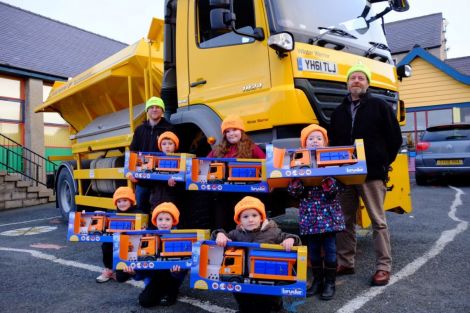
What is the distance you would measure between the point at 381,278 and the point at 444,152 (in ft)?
26.9

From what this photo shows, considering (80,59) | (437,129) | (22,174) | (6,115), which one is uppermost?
(80,59)

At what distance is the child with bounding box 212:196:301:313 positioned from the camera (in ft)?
8.57

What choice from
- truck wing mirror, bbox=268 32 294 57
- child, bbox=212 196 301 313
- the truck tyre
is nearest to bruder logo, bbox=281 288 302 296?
child, bbox=212 196 301 313

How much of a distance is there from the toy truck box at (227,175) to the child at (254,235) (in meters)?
0.49

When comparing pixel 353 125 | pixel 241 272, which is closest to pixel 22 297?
pixel 241 272

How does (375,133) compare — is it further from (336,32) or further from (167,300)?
(167,300)

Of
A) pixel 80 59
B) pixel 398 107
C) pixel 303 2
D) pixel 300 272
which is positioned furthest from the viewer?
pixel 80 59

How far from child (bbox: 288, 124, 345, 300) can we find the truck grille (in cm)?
41

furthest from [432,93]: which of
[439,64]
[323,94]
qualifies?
[323,94]

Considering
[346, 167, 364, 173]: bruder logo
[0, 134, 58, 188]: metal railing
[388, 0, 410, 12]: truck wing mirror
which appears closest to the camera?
[346, 167, 364, 173]: bruder logo

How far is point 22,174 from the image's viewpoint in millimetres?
12758

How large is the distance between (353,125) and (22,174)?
40.2 ft

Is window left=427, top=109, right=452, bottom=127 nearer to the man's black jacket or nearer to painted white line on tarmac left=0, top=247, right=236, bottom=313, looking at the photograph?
the man's black jacket

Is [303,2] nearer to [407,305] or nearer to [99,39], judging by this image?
[407,305]
